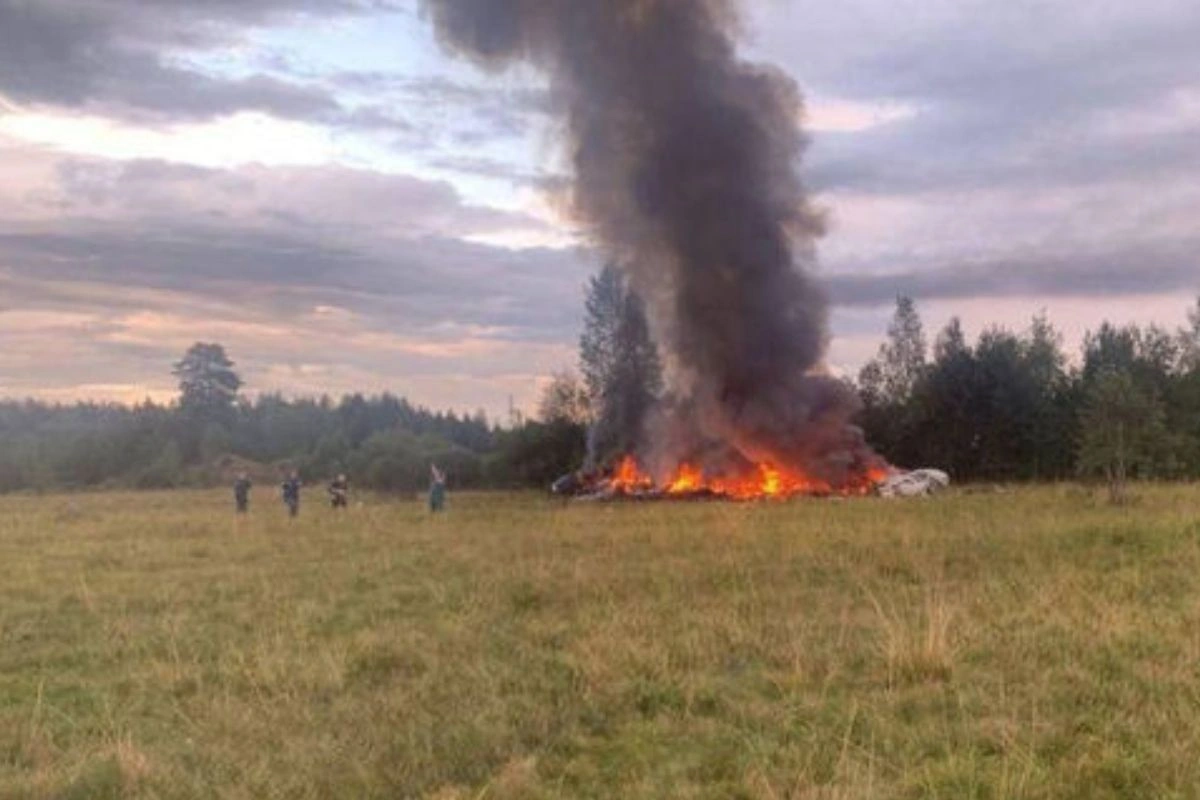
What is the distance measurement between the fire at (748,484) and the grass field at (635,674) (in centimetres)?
2958

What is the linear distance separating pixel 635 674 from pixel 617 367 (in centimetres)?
6968

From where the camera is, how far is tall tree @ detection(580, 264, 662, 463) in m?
69.8

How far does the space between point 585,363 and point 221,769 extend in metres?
77.9

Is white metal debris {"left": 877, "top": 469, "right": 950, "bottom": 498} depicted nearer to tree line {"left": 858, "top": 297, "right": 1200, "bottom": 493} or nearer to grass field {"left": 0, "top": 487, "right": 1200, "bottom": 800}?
tree line {"left": 858, "top": 297, "right": 1200, "bottom": 493}

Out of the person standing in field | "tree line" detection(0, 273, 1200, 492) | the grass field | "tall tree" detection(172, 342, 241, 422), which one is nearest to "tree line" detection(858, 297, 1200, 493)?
"tree line" detection(0, 273, 1200, 492)

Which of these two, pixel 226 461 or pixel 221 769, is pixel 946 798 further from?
pixel 226 461

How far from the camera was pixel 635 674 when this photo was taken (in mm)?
9977

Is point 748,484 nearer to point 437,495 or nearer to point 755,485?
point 755,485

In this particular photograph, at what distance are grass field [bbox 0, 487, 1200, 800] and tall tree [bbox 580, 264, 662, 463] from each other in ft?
150

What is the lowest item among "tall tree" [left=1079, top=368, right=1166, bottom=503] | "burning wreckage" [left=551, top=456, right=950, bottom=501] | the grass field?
the grass field

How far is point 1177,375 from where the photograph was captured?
69.8 m

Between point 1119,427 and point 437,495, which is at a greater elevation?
point 1119,427

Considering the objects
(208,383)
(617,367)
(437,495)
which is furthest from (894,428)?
(208,383)

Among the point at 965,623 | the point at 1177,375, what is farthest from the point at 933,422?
the point at 965,623
